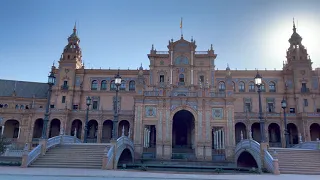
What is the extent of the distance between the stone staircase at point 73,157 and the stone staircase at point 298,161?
15085 millimetres

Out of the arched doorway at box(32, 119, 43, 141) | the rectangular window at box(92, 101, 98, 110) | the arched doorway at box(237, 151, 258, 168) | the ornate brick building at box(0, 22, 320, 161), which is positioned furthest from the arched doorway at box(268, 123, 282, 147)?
the arched doorway at box(32, 119, 43, 141)

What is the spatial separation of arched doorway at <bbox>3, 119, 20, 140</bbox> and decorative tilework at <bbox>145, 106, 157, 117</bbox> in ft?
107

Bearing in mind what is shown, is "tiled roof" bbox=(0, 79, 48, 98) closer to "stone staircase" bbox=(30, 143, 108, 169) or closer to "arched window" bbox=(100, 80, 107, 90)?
"arched window" bbox=(100, 80, 107, 90)

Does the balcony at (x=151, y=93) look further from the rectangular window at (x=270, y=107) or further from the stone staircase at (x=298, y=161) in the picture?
the rectangular window at (x=270, y=107)

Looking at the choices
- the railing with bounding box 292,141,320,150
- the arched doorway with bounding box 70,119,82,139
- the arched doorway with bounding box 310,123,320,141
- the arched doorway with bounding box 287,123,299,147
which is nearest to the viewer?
the railing with bounding box 292,141,320,150

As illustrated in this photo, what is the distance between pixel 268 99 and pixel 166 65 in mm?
21694

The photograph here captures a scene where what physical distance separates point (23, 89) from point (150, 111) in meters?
38.8

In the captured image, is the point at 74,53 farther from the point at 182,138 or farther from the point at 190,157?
the point at 190,157

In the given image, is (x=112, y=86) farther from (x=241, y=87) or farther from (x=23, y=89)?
(x=241, y=87)

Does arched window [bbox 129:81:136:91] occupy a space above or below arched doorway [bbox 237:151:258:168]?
above

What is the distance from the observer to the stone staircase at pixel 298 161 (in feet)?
66.4

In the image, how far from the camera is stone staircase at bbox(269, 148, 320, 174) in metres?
20.2

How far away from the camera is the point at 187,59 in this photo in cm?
4847

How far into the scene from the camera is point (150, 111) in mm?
33188
